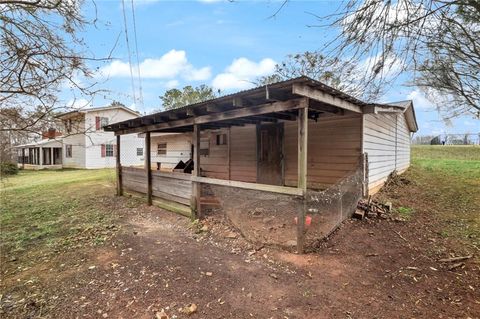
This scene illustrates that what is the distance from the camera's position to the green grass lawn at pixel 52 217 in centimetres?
556

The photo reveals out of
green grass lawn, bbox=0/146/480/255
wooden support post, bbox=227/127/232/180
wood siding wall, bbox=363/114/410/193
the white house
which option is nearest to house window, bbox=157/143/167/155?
green grass lawn, bbox=0/146/480/255

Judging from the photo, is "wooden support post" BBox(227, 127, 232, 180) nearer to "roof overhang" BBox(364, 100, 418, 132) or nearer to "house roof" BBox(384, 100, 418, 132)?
"roof overhang" BBox(364, 100, 418, 132)

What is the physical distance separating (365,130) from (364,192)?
5.28 ft

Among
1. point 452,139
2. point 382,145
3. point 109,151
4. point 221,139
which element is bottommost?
point 109,151

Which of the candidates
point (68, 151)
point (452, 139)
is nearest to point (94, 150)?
point (68, 151)

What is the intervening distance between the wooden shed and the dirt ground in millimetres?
891

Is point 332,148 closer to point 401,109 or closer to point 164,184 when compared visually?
point 401,109

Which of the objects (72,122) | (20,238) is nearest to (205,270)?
(72,122)

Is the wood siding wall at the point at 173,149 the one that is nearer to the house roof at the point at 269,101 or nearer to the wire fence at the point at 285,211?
the house roof at the point at 269,101

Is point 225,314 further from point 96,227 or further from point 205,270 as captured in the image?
point 96,227

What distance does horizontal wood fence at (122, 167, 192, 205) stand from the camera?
6.95 metres

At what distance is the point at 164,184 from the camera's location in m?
7.85

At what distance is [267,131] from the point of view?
8547mm

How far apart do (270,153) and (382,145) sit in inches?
139
